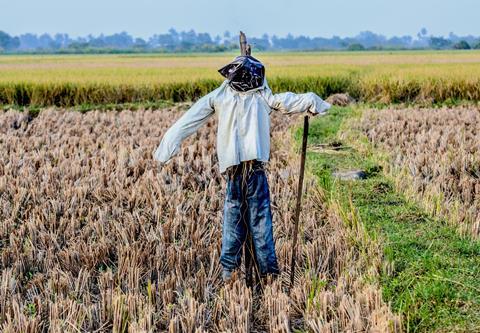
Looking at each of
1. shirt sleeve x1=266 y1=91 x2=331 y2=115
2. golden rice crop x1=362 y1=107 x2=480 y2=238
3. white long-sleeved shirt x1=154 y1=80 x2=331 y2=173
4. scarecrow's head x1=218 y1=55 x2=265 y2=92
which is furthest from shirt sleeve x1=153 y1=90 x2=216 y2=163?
golden rice crop x1=362 y1=107 x2=480 y2=238

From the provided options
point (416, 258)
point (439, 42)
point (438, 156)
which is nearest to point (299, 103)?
point (416, 258)

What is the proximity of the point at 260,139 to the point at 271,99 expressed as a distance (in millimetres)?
209

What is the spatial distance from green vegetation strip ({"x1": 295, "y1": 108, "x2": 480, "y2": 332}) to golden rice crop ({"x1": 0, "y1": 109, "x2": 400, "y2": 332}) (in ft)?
0.58

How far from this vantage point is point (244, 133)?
3510 millimetres

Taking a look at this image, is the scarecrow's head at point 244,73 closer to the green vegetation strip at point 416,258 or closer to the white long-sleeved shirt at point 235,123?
the white long-sleeved shirt at point 235,123

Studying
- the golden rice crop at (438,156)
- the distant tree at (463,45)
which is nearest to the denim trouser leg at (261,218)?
the golden rice crop at (438,156)

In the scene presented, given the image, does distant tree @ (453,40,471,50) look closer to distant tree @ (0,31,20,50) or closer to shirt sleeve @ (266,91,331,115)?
shirt sleeve @ (266,91,331,115)

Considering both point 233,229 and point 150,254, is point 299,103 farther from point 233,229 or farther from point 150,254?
point 150,254

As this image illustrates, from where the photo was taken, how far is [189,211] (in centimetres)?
516

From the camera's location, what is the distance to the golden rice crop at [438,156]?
5320 mm

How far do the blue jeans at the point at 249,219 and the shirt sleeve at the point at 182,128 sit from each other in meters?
0.33

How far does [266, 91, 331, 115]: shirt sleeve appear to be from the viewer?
3346 millimetres

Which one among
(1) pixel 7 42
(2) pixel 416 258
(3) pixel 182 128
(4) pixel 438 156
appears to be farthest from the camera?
(1) pixel 7 42

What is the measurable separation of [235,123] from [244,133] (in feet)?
0.22
